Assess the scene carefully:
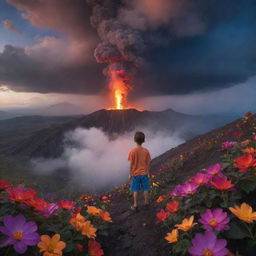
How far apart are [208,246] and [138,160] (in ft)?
15.7

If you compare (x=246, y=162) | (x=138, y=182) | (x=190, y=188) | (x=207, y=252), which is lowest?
(x=138, y=182)

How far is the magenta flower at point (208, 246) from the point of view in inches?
66.4

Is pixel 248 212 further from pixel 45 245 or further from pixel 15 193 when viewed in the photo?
pixel 15 193

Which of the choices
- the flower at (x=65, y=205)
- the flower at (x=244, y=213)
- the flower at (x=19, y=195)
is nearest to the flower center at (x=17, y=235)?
the flower at (x=19, y=195)

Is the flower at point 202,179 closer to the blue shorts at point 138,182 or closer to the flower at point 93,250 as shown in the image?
the flower at point 93,250

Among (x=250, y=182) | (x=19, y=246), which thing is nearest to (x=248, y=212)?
(x=250, y=182)

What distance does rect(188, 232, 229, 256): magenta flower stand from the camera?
1.69 m

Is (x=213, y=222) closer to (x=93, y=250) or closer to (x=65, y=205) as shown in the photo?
(x=93, y=250)

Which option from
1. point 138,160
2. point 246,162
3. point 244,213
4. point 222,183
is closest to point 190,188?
point 222,183

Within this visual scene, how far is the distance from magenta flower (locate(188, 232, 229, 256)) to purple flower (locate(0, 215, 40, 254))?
41.5 inches

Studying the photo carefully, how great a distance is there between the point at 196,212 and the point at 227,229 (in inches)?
20.5

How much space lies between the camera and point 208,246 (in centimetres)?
174

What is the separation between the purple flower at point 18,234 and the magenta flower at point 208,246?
1053mm

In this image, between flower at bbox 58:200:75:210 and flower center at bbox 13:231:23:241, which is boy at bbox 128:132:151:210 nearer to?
flower at bbox 58:200:75:210
